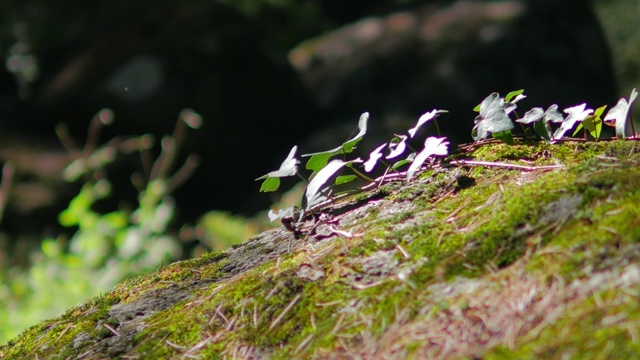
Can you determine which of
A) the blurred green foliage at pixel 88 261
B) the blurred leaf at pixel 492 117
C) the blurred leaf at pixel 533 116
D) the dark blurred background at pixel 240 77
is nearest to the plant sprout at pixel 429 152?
the blurred leaf at pixel 492 117

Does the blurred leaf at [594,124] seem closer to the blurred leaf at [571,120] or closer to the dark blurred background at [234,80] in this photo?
the blurred leaf at [571,120]

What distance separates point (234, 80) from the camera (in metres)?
8.60

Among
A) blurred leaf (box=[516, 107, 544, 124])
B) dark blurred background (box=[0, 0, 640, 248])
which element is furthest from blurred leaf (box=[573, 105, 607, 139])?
dark blurred background (box=[0, 0, 640, 248])

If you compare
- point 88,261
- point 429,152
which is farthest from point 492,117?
point 88,261

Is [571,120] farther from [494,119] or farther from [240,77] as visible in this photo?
[240,77]

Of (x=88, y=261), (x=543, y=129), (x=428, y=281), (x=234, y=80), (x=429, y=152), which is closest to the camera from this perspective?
(x=428, y=281)

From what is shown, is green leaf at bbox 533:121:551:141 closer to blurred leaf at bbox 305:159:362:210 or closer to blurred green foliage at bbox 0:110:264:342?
blurred leaf at bbox 305:159:362:210

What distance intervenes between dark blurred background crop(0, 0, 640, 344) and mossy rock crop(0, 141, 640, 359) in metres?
5.77

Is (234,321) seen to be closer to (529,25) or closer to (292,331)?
(292,331)

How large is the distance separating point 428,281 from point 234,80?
7289 millimetres

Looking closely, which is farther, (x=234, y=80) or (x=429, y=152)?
(x=234, y=80)

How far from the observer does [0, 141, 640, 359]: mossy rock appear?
135 centimetres

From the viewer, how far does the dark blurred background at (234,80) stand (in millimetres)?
A: 8297

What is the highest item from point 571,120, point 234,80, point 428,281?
point 234,80
